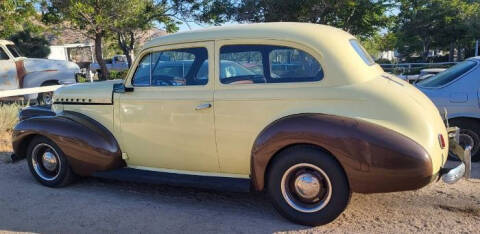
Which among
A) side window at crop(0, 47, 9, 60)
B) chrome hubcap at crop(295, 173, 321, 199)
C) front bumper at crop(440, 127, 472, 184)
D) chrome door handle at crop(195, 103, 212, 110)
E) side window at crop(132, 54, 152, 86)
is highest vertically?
side window at crop(0, 47, 9, 60)

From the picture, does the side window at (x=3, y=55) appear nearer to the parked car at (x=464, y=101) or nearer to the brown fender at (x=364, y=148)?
the brown fender at (x=364, y=148)

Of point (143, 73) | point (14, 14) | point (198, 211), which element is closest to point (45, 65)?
point (14, 14)

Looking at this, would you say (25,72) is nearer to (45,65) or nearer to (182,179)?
(45,65)

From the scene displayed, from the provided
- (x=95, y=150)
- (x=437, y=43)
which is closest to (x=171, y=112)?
(x=95, y=150)

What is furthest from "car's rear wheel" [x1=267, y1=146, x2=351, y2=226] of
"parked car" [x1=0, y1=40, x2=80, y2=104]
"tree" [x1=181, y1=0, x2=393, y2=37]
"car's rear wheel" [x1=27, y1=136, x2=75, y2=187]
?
"tree" [x1=181, y1=0, x2=393, y2=37]

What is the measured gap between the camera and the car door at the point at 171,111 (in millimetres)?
4254

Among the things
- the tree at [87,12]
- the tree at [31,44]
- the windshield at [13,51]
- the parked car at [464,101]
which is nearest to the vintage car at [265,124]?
the parked car at [464,101]

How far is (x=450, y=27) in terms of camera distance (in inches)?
1229

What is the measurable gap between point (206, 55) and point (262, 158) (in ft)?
3.93

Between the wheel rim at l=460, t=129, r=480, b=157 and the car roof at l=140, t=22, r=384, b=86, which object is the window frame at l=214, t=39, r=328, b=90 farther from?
the wheel rim at l=460, t=129, r=480, b=157

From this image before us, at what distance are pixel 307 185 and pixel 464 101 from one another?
2970mm

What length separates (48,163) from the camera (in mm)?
5238

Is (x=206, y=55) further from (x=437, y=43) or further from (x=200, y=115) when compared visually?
(x=437, y=43)

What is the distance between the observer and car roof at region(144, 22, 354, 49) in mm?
3994
